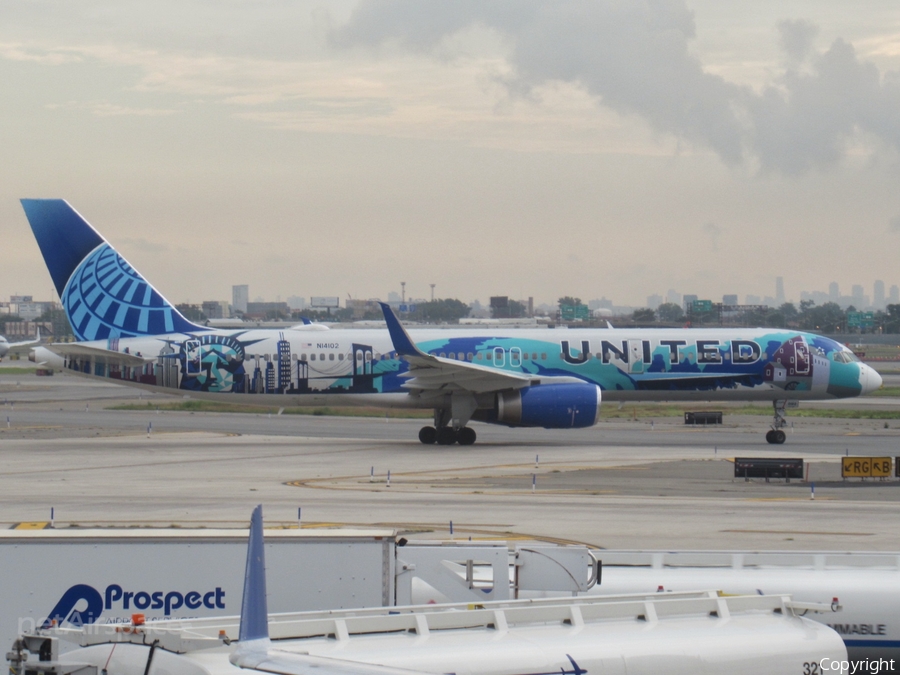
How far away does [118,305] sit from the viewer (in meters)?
45.5

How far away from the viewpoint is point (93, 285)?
149 ft

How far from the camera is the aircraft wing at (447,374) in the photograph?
43000 mm

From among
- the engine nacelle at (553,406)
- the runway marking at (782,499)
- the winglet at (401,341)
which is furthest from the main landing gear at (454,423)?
the runway marking at (782,499)

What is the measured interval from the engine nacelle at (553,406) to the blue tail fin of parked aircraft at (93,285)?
13.7m

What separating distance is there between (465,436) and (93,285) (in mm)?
16213

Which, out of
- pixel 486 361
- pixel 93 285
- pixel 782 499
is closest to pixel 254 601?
pixel 782 499

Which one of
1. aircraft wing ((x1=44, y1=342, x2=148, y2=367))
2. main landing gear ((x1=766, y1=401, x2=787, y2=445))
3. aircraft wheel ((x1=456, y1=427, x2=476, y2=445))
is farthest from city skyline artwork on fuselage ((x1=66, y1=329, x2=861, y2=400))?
aircraft wheel ((x1=456, y1=427, x2=476, y2=445))

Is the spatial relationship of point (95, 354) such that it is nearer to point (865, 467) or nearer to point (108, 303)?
point (108, 303)

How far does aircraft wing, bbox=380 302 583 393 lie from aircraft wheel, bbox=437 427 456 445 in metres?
2.18

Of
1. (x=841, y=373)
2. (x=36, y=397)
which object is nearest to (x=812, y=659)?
(x=841, y=373)

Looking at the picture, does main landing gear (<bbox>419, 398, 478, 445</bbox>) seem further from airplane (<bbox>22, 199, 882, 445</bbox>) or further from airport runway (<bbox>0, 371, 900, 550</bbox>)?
airport runway (<bbox>0, 371, 900, 550</bbox>)

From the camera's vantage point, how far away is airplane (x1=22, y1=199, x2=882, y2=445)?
146 feet

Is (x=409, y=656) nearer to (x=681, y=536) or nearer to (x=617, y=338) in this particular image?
(x=681, y=536)

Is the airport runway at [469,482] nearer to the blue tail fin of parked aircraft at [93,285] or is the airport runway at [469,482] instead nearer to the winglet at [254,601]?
the blue tail fin of parked aircraft at [93,285]
